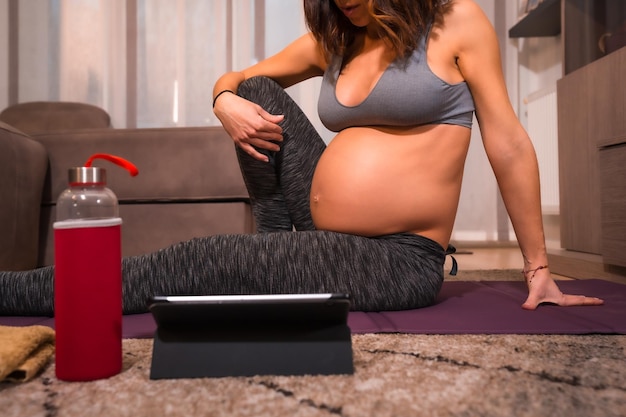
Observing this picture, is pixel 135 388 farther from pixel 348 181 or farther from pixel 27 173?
pixel 27 173

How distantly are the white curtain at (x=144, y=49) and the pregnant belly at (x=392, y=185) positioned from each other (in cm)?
191

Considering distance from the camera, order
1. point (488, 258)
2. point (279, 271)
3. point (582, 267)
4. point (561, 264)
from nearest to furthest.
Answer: point (279, 271), point (582, 267), point (561, 264), point (488, 258)

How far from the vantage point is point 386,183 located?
89 centimetres

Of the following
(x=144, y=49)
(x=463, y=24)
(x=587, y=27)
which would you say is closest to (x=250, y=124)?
(x=463, y=24)

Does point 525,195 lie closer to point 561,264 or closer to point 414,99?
point 414,99

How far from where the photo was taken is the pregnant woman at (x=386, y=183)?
2.79ft

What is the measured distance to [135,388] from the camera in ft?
1.76

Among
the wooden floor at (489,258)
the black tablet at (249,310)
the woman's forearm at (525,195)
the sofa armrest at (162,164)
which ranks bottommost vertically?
the wooden floor at (489,258)

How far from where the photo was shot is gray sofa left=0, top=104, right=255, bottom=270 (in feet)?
5.28

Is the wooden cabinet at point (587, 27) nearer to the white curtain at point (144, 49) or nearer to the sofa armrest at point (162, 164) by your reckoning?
Result: the white curtain at point (144, 49)

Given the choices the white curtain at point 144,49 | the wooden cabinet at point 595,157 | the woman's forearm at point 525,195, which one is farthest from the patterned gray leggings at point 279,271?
the white curtain at point 144,49

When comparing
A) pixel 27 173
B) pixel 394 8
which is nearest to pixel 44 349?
pixel 394 8

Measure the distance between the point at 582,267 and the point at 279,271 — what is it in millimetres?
1186

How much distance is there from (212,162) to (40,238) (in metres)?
0.60
